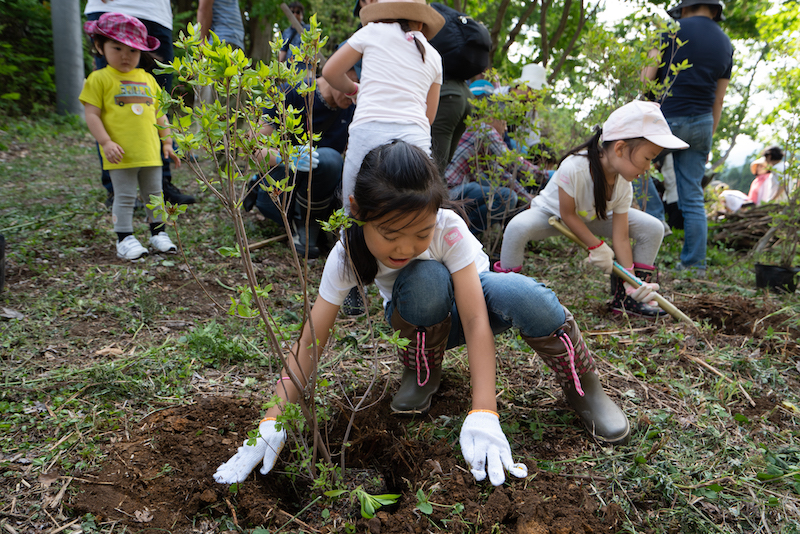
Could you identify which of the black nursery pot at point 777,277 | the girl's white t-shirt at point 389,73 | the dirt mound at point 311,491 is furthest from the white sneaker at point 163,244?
the black nursery pot at point 777,277

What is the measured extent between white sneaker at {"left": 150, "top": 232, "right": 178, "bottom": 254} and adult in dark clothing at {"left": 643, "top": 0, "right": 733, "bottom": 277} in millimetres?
3527

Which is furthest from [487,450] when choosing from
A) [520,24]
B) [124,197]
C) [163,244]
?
[520,24]

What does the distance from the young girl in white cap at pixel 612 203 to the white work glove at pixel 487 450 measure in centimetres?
169

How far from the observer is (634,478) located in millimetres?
1587

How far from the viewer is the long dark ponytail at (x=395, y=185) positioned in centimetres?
154

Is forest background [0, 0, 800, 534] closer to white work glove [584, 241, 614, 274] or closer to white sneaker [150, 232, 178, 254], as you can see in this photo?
white sneaker [150, 232, 178, 254]

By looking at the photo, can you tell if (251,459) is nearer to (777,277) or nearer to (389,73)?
(389,73)

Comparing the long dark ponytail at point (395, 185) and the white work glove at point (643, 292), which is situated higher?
the long dark ponytail at point (395, 185)

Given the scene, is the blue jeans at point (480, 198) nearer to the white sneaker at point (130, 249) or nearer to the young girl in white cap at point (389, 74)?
the young girl in white cap at point (389, 74)

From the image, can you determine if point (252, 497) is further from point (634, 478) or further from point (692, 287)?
point (692, 287)

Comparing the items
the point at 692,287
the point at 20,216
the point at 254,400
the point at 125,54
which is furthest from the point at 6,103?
the point at 692,287

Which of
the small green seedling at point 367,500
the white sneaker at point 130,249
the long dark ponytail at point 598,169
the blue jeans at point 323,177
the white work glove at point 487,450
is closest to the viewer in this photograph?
the small green seedling at point 367,500

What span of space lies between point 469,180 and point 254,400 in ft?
9.30

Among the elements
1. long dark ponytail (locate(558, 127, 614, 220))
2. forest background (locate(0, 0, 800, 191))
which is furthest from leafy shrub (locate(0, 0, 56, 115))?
long dark ponytail (locate(558, 127, 614, 220))
